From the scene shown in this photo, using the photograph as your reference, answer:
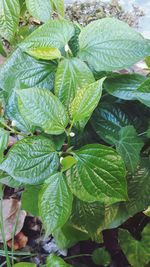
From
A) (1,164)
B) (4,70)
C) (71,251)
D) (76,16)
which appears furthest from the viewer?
(76,16)

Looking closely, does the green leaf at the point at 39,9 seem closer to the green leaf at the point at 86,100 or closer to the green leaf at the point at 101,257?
the green leaf at the point at 86,100

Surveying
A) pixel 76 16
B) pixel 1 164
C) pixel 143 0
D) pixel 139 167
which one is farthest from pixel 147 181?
pixel 143 0

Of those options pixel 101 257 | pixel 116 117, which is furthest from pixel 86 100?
pixel 101 257

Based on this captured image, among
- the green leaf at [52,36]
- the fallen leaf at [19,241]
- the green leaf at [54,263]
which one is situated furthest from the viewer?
the fallen leaf at [19,241]

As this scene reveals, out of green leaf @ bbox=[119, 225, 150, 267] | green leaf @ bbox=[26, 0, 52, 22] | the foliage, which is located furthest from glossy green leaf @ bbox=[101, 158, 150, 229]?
green leaf @ bbox=[26, 0, 52, 22]

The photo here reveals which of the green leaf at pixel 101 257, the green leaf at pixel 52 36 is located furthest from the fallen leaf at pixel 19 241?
the green leaf at pixel 52 36

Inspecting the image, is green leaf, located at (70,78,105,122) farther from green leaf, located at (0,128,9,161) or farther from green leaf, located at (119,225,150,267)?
green leaf, located at (119,225,150,267)

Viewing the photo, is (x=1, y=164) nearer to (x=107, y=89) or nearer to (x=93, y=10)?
(x=107, y=89)
